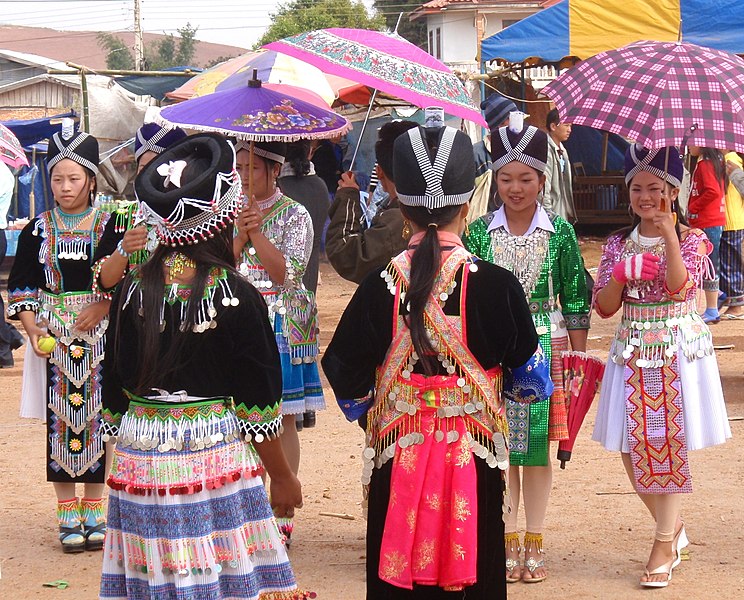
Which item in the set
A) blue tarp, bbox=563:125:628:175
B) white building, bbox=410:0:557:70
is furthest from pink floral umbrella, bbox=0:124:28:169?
white building, bbox=410:0:557:70

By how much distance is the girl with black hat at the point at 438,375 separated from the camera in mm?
3379

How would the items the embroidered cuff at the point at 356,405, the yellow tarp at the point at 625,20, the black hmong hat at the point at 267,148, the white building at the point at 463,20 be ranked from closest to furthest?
the embroidered cuff at the point at 356,405 → the black hmong hat at the point at 267,148 → the yellow tarp at the point at 625,20 → the white building at the point at 463,20

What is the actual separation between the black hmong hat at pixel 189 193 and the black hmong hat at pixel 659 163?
197 centimetres

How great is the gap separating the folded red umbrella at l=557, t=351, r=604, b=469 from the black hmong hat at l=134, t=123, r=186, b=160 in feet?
6.90

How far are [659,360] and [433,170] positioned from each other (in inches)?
67.1

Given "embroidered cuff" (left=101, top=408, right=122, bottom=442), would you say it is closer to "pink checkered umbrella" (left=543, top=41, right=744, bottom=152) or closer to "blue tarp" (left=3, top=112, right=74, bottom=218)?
"pink checkered umbrella" (left=543, top=41, right=744, bottom=152)

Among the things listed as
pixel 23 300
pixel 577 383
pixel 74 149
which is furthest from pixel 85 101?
pixel 577 383

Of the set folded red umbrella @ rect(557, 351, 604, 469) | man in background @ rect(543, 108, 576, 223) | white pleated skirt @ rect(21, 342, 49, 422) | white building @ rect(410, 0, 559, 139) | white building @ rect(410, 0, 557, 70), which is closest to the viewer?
folded red umbrella @ rect(557, 351, 604, 469)

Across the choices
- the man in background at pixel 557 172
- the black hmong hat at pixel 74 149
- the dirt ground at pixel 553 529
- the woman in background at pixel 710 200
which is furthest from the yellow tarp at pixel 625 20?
the black hmong hat at pixel 74 149

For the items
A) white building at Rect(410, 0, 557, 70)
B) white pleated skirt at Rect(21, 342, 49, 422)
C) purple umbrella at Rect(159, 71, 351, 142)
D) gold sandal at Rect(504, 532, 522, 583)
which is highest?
white building at Rect(410, 0, 557, 70)

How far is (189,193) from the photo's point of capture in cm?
326

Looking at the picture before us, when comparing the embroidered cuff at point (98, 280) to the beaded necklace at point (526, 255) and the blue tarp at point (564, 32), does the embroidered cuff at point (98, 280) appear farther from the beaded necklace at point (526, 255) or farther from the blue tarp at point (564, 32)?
the blue tarp at point (564, 32)

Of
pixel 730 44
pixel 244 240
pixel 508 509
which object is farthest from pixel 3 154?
pixel 730 44

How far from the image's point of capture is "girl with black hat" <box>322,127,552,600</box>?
3.38 metres
